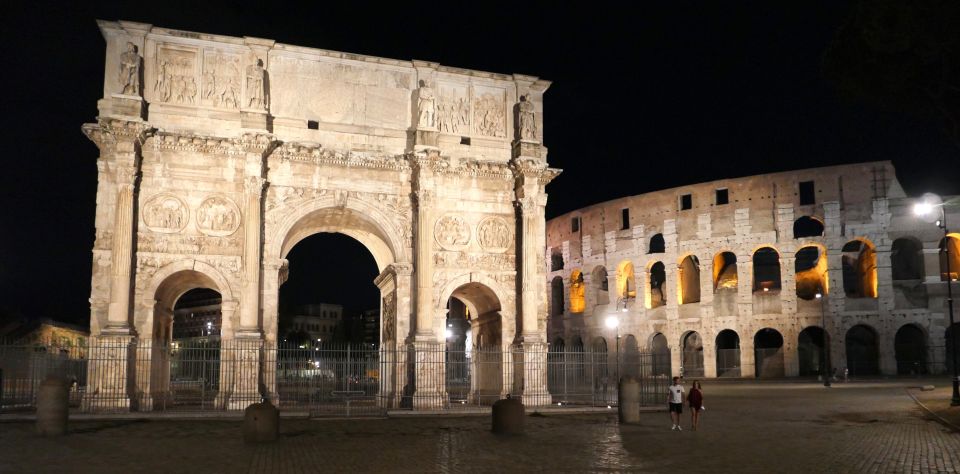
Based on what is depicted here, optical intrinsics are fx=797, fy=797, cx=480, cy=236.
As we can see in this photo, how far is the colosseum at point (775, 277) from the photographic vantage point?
128 feet

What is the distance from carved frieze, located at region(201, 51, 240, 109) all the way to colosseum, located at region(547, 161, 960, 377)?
25.1m

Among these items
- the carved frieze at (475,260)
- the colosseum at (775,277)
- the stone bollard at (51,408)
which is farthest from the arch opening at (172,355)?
the colosseum at (775,277)

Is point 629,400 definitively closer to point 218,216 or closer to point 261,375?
point 261,375

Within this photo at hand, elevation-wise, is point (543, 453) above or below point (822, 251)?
below

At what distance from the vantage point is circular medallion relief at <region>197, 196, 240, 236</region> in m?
21.8

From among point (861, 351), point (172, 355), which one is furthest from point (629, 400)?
point (861, 351)

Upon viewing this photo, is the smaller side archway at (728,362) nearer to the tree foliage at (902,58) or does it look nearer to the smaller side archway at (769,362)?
the smaller side archway at (769,362)

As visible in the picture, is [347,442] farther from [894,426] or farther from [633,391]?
[894,426]

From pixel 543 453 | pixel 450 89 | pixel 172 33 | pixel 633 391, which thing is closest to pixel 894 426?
pixel 633 391

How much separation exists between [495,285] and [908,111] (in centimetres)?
1189

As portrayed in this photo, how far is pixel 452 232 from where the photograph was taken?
24.0 metres

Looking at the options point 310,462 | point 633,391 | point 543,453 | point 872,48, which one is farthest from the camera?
point 633,391

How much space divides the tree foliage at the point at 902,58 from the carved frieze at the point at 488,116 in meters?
9.87

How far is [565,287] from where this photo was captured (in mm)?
51062
